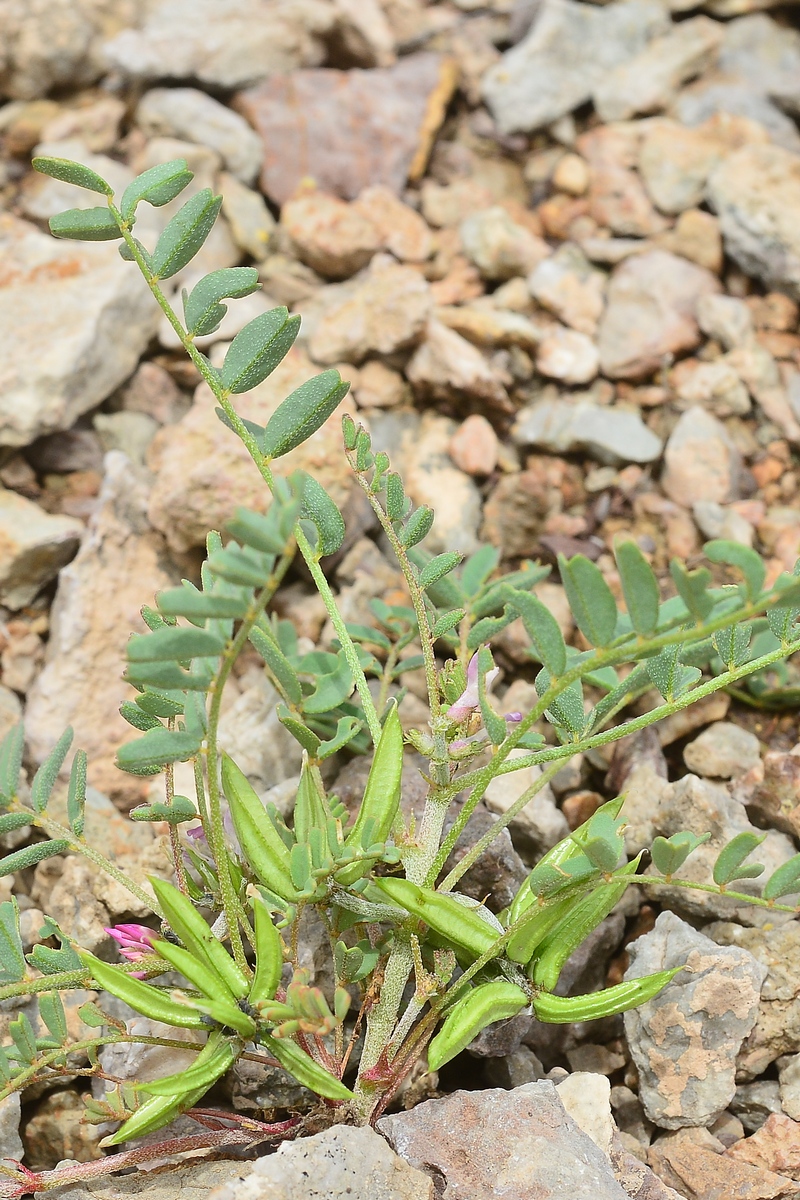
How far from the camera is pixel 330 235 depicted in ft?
12.5

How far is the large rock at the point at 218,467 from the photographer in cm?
302

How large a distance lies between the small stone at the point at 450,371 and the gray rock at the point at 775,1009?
6.28 feet

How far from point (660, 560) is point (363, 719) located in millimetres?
1416

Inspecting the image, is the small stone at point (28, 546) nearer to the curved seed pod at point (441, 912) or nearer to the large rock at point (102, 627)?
the large rock at point (102, 627)

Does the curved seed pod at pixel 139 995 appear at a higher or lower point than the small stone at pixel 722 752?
higher

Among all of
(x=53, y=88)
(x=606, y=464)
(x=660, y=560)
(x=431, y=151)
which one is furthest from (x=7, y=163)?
(x=660, y=560)

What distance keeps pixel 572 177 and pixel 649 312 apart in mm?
763

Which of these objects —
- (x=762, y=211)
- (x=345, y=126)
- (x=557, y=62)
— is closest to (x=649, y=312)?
(x=762, y=211)

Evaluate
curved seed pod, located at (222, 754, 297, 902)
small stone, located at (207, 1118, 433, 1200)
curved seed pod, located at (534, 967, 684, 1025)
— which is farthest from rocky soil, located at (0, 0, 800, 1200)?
curved seed pod, located at (222, 754, 297, 902)

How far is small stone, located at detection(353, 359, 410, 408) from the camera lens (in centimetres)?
352

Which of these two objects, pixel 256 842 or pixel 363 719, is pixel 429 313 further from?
pixel 256 842

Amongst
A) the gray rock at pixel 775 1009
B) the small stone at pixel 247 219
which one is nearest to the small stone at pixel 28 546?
the small stone at pixel 247 219

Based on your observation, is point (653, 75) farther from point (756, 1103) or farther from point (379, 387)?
point (756, 1103)

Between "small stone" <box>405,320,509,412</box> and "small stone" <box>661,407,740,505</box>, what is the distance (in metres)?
0.59
